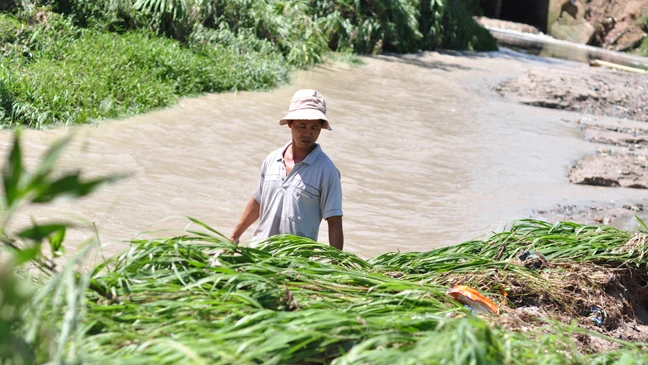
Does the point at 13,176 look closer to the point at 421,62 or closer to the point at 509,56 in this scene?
the point at 421,62

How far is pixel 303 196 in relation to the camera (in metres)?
4.04

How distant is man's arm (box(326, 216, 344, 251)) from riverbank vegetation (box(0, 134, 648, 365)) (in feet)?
0.76

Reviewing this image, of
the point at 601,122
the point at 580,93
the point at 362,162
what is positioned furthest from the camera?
the point at 580,93

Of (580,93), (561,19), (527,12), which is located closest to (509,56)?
(580,93)

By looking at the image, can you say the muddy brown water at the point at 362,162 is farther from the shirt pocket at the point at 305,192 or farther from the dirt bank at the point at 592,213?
the shirt pocket at the point at 305,192

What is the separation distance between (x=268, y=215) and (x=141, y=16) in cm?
872

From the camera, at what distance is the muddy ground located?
8.13 metres

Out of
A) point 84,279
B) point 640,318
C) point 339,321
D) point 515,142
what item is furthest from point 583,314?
point 515,142

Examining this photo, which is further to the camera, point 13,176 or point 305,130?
point 305,130

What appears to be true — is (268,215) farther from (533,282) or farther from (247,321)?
(247,321)

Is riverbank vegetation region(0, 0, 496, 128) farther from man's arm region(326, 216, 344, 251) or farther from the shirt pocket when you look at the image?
man's arm region(326, 216, 344, 251)

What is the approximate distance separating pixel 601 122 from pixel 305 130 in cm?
1040

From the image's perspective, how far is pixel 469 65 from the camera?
19188mm

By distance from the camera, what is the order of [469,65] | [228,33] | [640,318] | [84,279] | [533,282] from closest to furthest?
[84,279] < [533,282] < [640,318] < [228,33] < [469,65]
